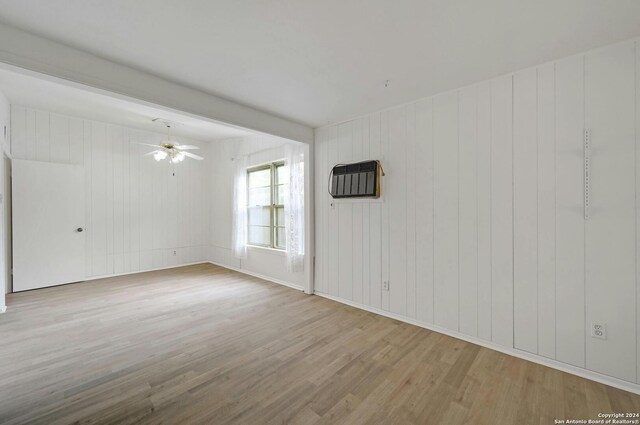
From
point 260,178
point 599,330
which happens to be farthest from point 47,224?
point 599,330

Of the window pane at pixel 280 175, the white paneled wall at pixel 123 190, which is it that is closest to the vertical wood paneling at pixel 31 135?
the white paneled wall at pixel 123 190

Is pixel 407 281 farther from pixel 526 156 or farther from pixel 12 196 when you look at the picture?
pixel 12 196

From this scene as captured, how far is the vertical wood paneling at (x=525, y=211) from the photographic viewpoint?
91.4 inches

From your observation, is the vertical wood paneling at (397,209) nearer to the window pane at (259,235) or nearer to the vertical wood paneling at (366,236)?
the vertical wood paneling at (366,236)

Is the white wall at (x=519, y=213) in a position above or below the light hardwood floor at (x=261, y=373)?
above

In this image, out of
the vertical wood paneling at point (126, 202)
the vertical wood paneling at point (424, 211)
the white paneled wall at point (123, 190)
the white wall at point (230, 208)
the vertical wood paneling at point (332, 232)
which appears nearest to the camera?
the vertical wood paneling at point (424, 211)

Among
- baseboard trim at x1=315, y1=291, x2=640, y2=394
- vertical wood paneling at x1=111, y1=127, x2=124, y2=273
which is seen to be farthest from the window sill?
vertical wood paneling at x1=111, y1=127, x2=124, y2=273

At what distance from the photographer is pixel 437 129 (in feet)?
9.39

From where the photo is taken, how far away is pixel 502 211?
8.17 feet

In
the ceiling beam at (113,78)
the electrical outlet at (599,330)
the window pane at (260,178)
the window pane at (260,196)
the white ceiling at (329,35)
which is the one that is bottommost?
the electrical outlet at (599,330)

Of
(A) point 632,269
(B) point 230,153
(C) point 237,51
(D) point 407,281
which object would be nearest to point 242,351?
(D) point 407,281

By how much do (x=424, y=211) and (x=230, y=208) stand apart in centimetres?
436

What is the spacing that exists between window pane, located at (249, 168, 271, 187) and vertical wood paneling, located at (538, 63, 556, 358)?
4.08m

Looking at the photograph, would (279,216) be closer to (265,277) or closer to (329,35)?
(265,277)
